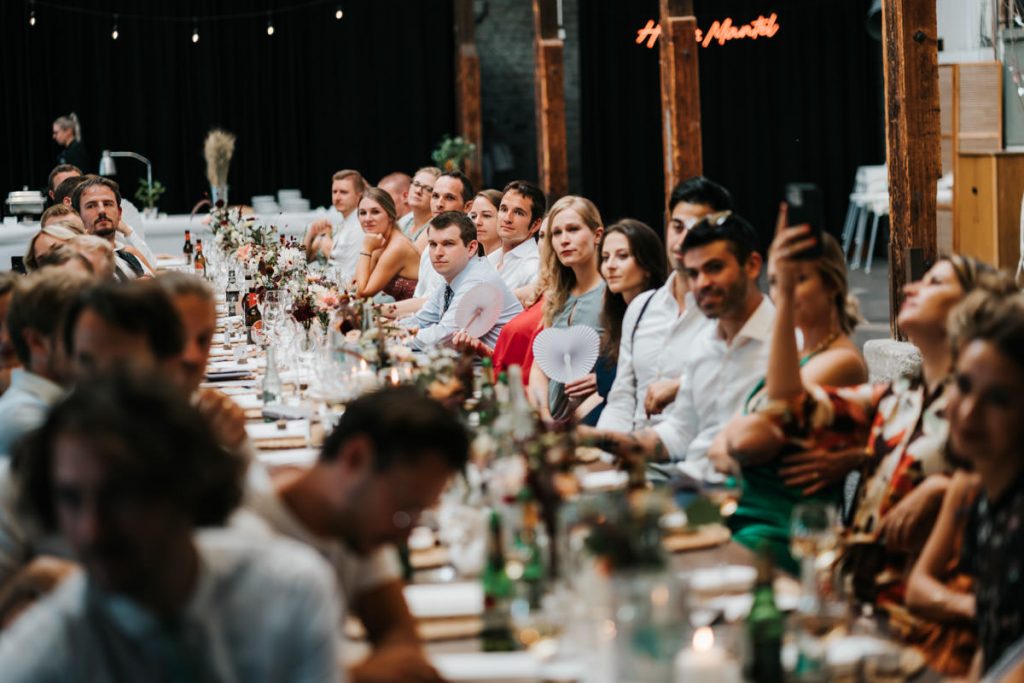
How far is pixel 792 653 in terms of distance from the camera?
185cm

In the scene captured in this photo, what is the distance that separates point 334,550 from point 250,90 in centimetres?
1347

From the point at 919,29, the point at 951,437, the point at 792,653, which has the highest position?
the point at 919,29

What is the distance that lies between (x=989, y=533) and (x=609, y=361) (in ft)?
8.06

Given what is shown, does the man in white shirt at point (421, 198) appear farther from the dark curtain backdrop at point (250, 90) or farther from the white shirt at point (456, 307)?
the dark curtain backdrop at point (250, 90)

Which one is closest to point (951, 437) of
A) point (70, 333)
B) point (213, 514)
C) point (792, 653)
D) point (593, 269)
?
point (792, 653)

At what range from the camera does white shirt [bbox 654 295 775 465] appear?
3.33 metres

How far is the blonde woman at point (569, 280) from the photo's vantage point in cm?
470

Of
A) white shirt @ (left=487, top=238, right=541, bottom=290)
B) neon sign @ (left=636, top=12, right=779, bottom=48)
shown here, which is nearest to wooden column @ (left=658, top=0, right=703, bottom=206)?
white shirt @ (left=487, top=238, right=541, bottom=290)

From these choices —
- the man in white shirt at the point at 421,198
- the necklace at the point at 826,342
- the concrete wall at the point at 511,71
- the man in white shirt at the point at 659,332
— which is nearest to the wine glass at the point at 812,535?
the necklace at the point at 826,342

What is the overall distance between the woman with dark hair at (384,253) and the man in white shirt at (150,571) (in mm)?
5614

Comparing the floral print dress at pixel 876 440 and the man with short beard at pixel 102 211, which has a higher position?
the man with short beard at pixel 102 211

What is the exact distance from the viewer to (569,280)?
15.9ft

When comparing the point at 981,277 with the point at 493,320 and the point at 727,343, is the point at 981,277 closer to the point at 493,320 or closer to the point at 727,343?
the point at 727,343

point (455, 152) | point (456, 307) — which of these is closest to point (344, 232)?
point (455, 152)
